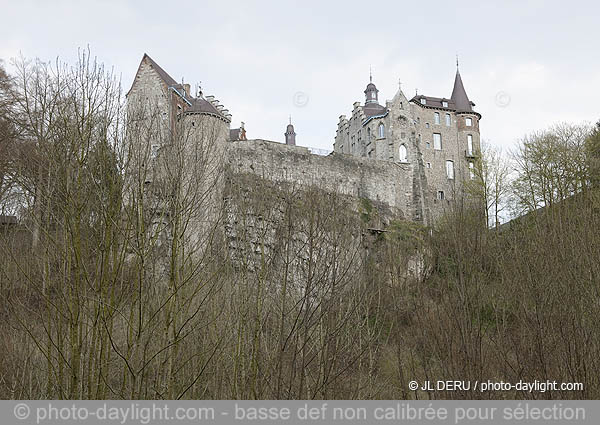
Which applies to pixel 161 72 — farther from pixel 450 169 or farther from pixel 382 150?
pixel 450 169

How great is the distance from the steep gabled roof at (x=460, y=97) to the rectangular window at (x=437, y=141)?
11.6 ft

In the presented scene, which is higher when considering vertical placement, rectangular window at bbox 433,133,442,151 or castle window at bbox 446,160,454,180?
rectangular window at bbox 433,133,442,151

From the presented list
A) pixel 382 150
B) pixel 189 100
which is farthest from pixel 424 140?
pixel 189 100

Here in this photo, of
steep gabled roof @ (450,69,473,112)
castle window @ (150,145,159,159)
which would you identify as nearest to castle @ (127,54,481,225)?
steep gabled roof @ (450,69,473,112)

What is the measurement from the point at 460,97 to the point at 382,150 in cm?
1102

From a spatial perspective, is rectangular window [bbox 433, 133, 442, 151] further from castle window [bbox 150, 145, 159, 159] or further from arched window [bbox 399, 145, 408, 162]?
castle window [bbox 150, 145, 159, 159]

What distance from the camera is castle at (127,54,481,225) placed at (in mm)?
28891

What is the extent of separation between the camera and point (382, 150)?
38656 millimetres

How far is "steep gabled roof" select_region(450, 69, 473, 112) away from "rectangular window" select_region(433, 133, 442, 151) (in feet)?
11.6

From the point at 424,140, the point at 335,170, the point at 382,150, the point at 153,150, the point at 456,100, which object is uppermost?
the point at 456,100

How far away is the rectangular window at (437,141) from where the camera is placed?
41.2m

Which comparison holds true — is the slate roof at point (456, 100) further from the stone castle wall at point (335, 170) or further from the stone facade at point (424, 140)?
the stone castle wall at point (335, 170)
